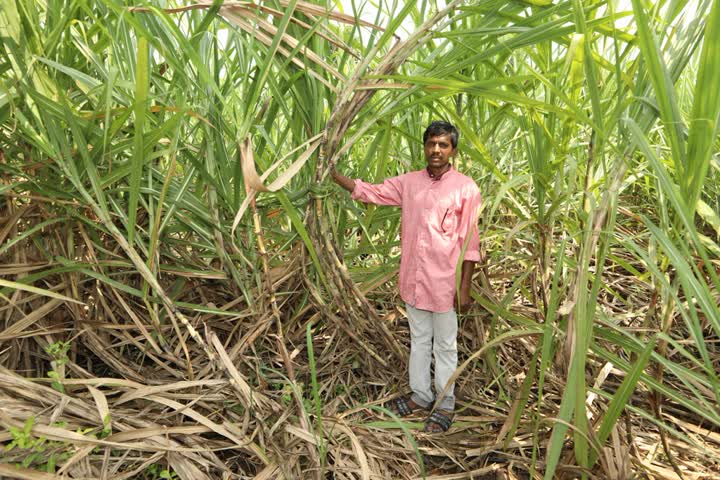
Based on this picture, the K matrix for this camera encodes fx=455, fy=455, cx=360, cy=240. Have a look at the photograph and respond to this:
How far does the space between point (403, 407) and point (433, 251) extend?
0.42 meters

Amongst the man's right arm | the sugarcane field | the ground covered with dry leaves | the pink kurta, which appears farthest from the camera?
the pink kurta

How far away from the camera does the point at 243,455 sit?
908mm

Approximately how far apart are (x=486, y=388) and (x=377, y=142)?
68 centimetres

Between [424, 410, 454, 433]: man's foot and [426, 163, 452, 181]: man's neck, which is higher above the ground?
[426, 163, 452, 181]: man's neck

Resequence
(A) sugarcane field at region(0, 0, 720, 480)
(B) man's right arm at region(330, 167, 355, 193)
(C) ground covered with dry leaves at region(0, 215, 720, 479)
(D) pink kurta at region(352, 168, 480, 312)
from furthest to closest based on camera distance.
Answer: (D) pink kurta at region(352, 168, 480, 312)
(B) man's right arm at region(330, 167, 355, 193)
(C) ground covered with dry leaves at region(0, 215, 720, 479)
(A) sugarcane field at region(0, 0, 720, 480)

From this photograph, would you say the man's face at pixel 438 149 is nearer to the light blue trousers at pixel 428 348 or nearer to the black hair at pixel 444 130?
the black hair at pixel 444 130

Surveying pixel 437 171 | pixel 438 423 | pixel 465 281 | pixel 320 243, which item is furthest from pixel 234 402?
pixel 437 171

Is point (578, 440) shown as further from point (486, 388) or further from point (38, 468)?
point (38, 468)

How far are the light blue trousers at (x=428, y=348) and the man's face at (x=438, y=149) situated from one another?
38cm

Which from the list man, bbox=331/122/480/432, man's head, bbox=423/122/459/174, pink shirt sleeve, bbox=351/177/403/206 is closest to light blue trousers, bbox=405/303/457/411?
man, bbox=331/122/480/432

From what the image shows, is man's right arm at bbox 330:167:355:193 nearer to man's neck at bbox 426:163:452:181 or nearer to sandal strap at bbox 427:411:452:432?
man's neck at bbox 426:163:452:181

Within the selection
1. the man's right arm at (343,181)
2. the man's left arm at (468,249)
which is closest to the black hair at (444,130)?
the man's left arm at (468,249)

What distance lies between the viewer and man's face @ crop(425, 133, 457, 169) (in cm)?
112

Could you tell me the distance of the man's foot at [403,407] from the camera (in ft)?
3.89
